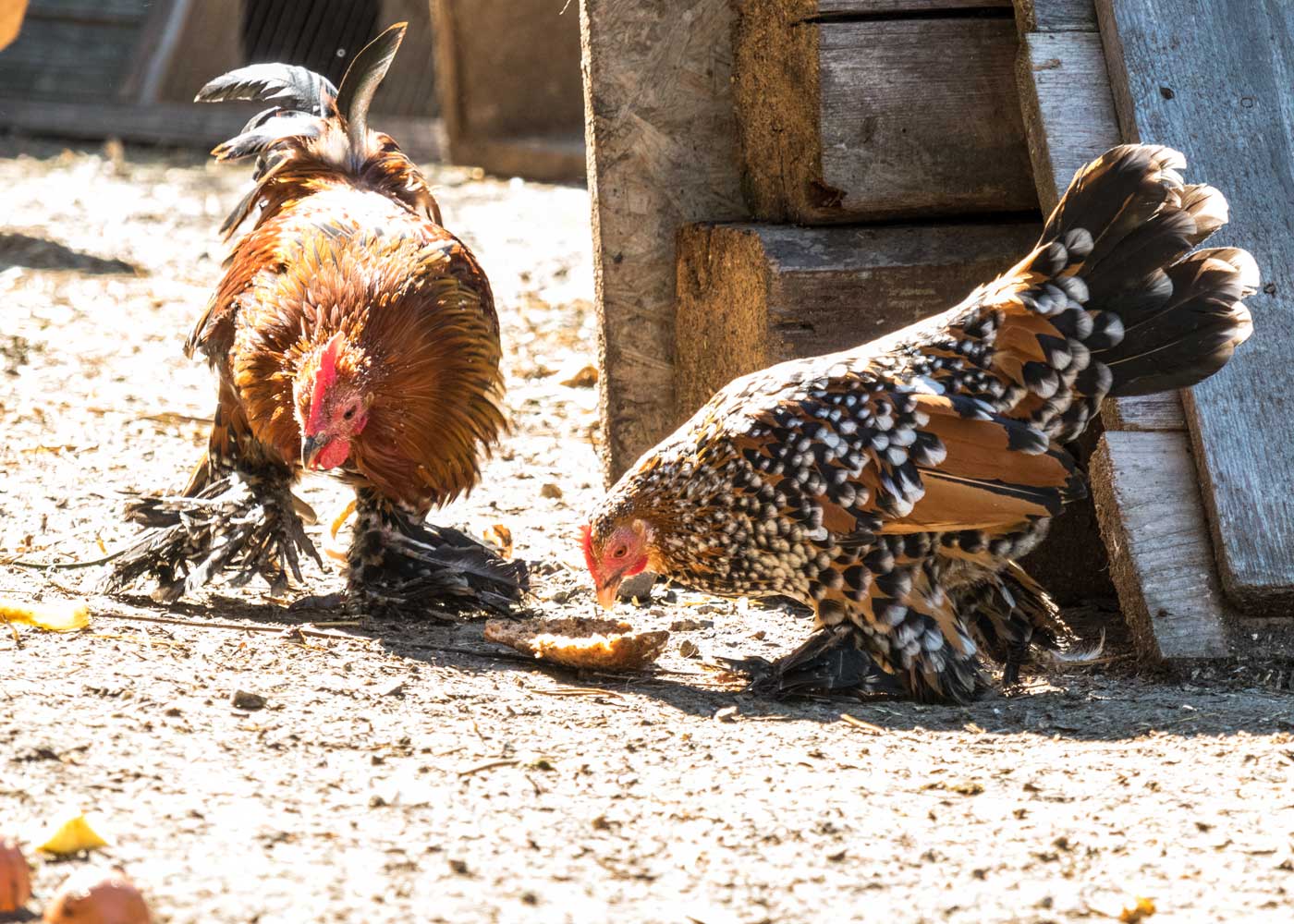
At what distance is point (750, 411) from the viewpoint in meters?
3.43

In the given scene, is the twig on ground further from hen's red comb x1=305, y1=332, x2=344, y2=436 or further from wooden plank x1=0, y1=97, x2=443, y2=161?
wooden plank x1=0, y1=97, x2=443, y2=161

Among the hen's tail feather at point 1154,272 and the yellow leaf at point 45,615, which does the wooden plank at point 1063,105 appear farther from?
the yellow leaf at point 45,615

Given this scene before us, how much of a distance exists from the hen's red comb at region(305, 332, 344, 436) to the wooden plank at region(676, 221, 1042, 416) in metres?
1.22

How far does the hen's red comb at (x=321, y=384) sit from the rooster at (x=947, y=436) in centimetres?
88

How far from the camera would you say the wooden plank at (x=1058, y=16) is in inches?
152

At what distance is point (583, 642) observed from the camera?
11.5 feet

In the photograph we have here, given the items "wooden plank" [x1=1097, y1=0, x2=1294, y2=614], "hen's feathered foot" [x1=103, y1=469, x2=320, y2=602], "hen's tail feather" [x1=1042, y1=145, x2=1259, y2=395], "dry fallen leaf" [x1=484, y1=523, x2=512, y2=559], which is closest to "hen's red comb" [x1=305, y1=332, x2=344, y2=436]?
"hen's feathered foot" [x1=103, y1=469, x2=320, y2=602]

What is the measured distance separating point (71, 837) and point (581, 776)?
3.04ft

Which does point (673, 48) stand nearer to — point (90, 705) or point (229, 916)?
point (90, 705)

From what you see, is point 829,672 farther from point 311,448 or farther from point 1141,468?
point 311,448

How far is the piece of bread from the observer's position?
136 inches

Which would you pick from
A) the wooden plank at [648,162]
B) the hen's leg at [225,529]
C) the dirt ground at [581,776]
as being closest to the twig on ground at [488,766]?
the dirt ground at [581,776]

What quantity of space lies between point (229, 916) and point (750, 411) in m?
1.83

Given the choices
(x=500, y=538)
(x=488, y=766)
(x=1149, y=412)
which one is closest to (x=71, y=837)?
(x=488, y=766)
